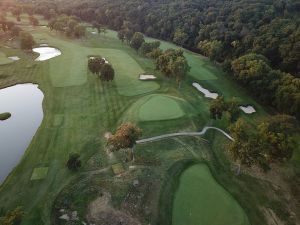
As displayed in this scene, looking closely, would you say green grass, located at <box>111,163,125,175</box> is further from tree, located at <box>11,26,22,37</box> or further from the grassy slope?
tree, located at <box>11,26,22,37</box>

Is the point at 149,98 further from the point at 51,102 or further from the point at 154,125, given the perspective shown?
the point at 51,102

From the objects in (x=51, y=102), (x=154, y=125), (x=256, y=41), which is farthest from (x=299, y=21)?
(x=51, y=102)

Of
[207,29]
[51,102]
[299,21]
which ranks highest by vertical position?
[299,21]

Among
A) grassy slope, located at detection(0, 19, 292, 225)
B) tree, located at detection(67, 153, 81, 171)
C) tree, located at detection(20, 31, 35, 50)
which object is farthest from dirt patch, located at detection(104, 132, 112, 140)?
tree, located at detection(20, 31, 35, 50)

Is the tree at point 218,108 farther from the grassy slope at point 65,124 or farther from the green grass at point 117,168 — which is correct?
the green grass at point 117,168

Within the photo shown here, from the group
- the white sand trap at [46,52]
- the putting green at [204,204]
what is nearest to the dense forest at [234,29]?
the putting green at [204,204]

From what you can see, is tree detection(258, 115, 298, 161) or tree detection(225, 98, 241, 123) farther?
tree detection(225, 98, 241, 123)
